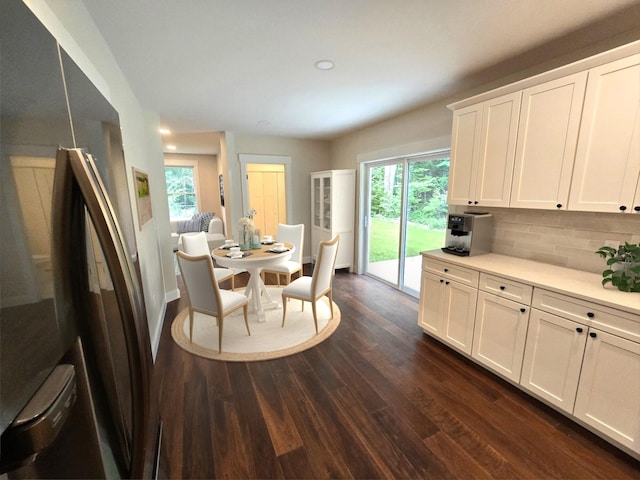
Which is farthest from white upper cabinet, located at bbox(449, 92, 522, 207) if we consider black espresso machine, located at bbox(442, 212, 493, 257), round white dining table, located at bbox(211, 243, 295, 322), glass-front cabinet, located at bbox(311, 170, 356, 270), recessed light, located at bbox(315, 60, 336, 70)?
glass-front cabinet, located at bbox(311, 170, 356, 270)

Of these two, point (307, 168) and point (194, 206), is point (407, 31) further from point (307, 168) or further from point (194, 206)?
point (194, 206)

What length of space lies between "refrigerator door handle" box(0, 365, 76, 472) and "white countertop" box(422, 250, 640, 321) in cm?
230

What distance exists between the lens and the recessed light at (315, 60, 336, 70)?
7.04 feet

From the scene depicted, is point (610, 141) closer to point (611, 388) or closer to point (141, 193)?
point (611, 388)

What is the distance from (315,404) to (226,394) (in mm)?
684

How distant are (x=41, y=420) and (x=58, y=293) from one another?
0.55 feet

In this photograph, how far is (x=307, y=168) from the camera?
5375mm

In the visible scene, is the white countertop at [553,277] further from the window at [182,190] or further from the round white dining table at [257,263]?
the window at [182,190]

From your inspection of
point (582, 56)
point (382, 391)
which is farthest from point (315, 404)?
point (582, 56)

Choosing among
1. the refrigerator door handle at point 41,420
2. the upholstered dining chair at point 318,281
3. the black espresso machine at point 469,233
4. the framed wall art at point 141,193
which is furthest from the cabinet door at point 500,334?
the framed wall art at point 141,193

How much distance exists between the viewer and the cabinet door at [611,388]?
151cm

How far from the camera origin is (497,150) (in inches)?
90.0

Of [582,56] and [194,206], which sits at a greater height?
[582,56]

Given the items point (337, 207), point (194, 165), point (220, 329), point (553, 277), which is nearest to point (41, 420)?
point (220, 329)
